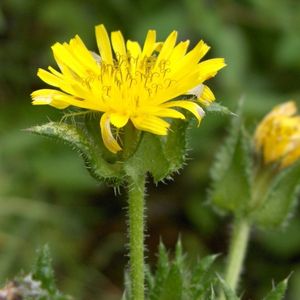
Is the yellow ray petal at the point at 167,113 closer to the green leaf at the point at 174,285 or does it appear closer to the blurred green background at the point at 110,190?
the green leaf at the point at 174,285

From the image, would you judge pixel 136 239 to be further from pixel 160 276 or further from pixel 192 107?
pixel 192 107

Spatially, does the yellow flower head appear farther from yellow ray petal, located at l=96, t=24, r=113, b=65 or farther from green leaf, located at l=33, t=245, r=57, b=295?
green leaf, located at l=33, t=245, r=57, b=295

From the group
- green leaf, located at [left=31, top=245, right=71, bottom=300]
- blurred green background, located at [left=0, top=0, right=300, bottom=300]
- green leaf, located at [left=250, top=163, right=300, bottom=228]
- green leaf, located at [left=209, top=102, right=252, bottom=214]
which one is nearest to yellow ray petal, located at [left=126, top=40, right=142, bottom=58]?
green leaf, located at [left=209, top=102, right=252, bottom=214]

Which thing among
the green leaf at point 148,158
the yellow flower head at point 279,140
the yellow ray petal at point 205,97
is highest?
the yellow flower head at point 279,140

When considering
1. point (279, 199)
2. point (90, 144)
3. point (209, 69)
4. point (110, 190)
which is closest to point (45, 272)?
point (90, 144)

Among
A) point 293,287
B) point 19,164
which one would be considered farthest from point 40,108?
point 293,287

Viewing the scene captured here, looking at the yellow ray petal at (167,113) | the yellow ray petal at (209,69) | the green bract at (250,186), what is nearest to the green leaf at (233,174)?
the green bract at (250,186)
